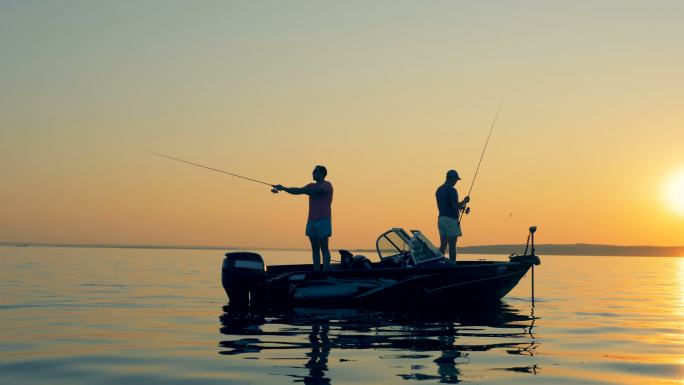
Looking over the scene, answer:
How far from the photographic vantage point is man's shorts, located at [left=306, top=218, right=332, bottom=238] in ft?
54.0

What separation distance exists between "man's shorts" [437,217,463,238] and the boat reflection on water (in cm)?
244

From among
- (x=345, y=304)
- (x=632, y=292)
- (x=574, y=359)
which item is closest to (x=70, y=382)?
(x=574, y=359)

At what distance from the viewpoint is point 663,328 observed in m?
13.9

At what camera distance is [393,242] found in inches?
694

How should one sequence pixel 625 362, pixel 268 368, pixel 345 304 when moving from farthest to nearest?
pixel 345 304 → pixel 625 362 → pixel 268 368

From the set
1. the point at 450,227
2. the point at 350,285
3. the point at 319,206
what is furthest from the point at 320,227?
the point at 450,227

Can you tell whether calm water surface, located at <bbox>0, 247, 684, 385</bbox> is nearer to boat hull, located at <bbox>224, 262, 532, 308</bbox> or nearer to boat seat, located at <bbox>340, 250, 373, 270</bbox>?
boat hull, located at <bbox>224, 262, 532, 308</bbox>

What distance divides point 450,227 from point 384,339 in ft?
23.8

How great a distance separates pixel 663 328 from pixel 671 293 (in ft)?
40.5

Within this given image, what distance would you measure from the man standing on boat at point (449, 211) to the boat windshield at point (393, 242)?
112 centimetres

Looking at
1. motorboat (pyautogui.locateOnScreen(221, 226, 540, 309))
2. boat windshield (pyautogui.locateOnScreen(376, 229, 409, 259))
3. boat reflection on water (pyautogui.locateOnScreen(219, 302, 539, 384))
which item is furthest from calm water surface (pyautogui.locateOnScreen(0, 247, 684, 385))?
boat windshield (pyautogui.locateOnScreen(376, 229, 409, 259))

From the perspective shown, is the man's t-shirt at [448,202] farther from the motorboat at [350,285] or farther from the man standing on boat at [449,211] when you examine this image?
the motorboat at [350,285]

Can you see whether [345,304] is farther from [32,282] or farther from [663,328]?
[32,282]

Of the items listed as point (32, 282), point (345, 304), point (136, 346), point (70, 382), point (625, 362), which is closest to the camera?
point (70, 382)
